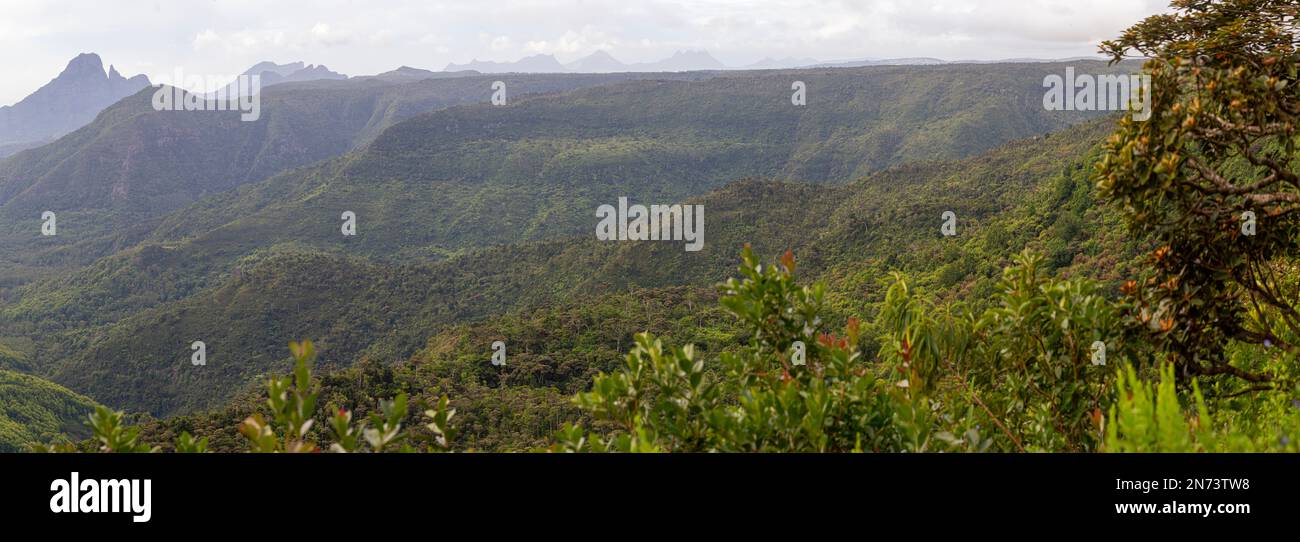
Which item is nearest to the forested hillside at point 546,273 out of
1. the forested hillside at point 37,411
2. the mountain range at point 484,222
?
the mountain range at point 484,222

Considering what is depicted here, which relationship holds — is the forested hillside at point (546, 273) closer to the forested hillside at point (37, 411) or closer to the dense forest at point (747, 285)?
the dense forest at point (747, 285)

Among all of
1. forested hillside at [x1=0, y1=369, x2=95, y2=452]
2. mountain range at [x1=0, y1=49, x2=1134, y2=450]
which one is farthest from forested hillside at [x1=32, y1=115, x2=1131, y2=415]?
forested hillside at [x1=0, y1=369, x2=95, y2=452]

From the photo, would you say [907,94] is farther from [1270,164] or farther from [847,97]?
[1270,164]

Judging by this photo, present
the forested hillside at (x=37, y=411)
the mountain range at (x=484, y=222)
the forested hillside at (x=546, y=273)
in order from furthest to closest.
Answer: the forested hillside at (x=37, y=411) → the forested hillside at (x=546, y=273) → the mountain range at (x=484, y=222)

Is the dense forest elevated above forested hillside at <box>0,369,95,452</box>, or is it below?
above

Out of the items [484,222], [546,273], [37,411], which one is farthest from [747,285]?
[484,222]

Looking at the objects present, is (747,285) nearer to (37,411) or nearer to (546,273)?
(546,273)

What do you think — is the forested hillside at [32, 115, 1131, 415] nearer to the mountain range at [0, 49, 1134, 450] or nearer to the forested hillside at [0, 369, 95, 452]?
the mountain range at [0, 49, 1134, 450]
